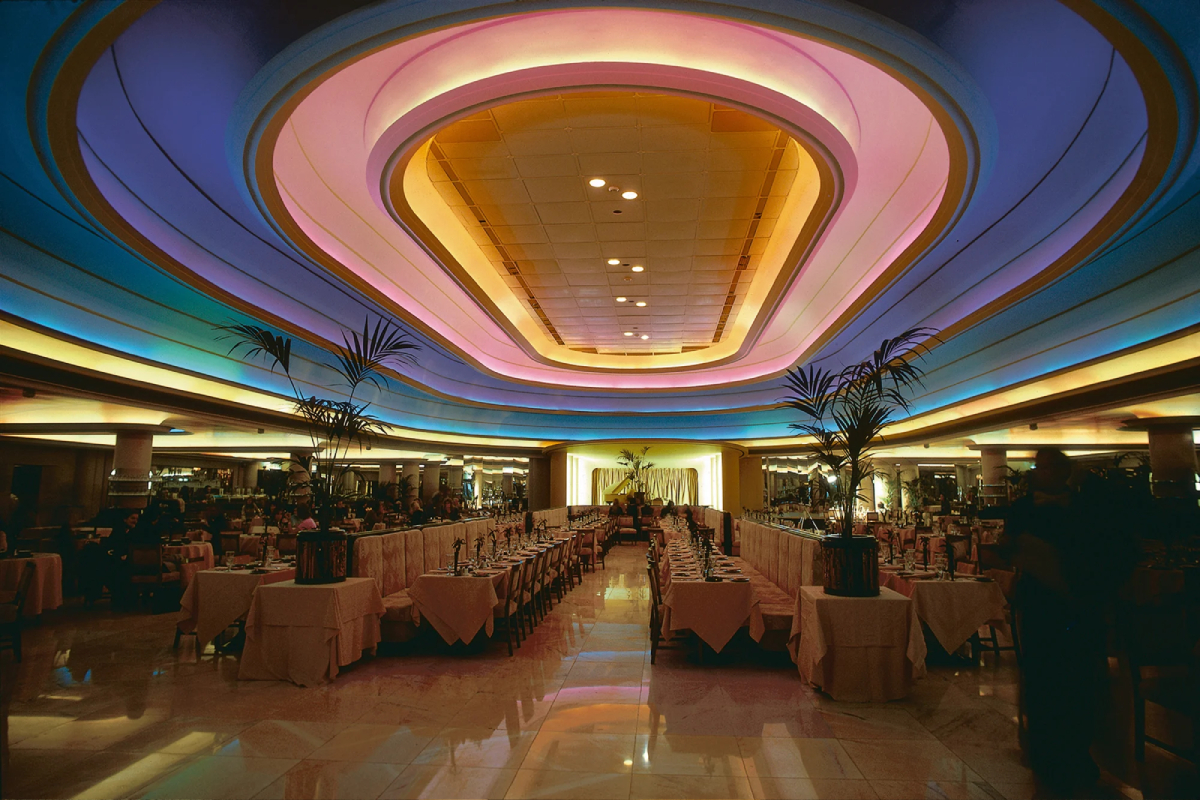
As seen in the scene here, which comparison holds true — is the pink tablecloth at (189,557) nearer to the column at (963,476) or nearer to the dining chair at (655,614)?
the dining chair at (655,614)

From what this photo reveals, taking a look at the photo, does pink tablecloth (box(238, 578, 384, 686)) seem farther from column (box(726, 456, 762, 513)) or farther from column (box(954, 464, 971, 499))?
column (box(954, 464, 971, 499))

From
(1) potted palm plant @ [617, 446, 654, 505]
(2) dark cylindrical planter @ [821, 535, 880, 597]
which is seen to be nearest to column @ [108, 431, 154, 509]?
(2) dark cylindrical planter @ [821, 535, 880, 597]

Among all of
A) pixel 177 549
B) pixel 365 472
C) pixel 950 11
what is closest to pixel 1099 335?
pixel 950 11

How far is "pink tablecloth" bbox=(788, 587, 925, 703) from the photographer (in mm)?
4641

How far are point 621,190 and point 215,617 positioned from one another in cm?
532

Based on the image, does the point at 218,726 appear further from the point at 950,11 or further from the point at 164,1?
the point at 950,11

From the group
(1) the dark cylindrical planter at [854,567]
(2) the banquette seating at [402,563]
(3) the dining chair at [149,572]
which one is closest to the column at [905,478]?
(2) the banquette seating at [402,563]

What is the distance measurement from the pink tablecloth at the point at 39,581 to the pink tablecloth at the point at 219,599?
215cm

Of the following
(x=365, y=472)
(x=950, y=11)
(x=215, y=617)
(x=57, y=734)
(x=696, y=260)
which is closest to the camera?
(x=950, y=11)

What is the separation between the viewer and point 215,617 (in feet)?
19.5

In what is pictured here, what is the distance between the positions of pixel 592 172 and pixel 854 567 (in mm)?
4024

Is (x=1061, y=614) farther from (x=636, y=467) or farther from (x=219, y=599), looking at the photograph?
(x=636, y=467)

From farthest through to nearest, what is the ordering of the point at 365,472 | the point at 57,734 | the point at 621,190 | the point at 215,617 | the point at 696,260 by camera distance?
the point at 365,472
the point at 696,260
the point at 621,190
the point at 215,617
the point at 57,734

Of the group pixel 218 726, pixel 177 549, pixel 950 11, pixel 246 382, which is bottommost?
pixel 218 726
